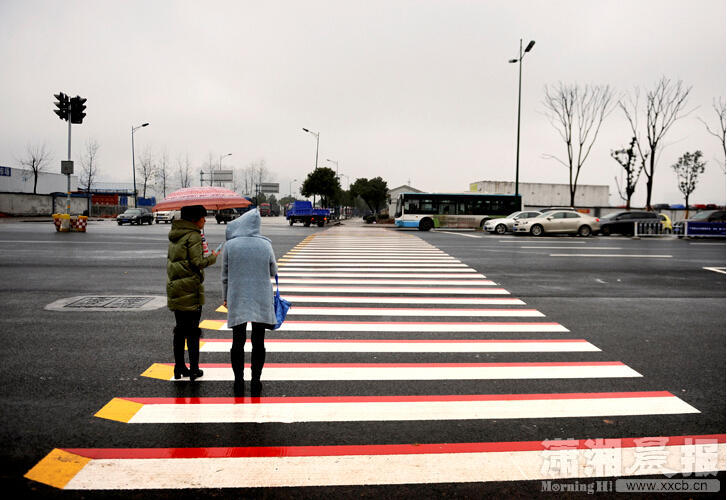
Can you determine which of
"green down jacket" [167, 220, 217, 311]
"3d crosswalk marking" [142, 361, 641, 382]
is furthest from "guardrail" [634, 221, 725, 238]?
"green down jacket" [167, 220, 217, 311]

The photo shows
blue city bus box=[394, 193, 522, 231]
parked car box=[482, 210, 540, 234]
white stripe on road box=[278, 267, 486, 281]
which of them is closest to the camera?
white stripe on road box=[278, 267, 486, 281]

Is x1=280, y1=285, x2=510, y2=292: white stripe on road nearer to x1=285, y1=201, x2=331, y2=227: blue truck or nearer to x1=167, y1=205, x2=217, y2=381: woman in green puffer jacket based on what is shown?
x1=167, y1=205, x2=217, y2=381: woman in green puffer jacket

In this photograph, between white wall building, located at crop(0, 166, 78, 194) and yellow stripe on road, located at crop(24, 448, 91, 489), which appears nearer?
yellow stripe on road, located at crop(24, 448, 91, 489)

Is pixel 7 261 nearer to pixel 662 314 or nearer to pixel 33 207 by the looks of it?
pixel 662 314

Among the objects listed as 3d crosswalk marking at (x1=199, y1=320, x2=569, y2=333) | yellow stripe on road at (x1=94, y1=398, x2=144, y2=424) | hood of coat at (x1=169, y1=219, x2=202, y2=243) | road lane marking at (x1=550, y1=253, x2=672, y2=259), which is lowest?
yellow stripe on road at (x1=94, y1=398, x2=144, y2=424)

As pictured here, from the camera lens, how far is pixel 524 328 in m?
7.26

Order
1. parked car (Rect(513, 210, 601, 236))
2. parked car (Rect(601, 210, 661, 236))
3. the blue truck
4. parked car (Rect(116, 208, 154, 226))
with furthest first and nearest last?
the blue truck → parked car (Rect(116, 208, 154, 226)) → parked car (Rect(601, 210, 661, 236)) → parked car (Rect(513, 210, 601, 236))

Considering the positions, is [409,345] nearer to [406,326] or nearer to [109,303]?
[406,326]

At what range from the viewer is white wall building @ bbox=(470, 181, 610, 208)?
67.1 metres

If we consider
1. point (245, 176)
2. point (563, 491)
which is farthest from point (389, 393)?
point (245, 176)

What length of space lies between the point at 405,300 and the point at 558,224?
22.3 metres

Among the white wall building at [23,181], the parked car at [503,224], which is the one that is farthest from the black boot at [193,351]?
the white wall building at [23,181]

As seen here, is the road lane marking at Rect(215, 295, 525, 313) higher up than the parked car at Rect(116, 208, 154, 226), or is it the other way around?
the parked car at Rect(116, 208, 154, 226)

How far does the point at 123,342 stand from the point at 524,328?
224 inches
